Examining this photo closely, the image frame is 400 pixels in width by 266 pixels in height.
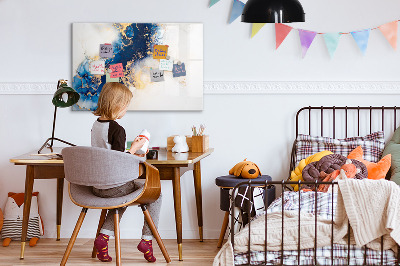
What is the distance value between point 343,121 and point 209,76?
1.01 metres

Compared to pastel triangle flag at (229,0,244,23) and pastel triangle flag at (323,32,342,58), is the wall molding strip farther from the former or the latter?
pastel triangle flag at (229,0,244,23)

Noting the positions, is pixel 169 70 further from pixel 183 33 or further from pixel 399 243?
pixel 399 243

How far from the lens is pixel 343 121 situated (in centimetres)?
433

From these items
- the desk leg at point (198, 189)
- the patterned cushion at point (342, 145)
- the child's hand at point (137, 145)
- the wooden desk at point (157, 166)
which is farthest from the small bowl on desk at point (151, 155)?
the patterned cushion at point (342, 145)

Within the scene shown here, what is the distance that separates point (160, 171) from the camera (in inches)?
145

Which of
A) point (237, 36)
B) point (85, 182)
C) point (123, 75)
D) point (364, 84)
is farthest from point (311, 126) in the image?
point (85, 182)

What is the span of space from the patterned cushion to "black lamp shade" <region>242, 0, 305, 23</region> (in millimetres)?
1284

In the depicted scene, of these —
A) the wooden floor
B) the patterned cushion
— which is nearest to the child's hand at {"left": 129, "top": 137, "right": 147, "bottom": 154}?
the wooden floor

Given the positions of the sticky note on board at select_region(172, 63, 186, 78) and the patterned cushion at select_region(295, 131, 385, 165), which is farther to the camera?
the sticky note on board at select_region(172, 63, 186, 78)

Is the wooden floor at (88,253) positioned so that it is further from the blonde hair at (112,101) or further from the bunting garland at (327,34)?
the bunting garland at (327,34)

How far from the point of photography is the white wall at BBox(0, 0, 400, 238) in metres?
4.30

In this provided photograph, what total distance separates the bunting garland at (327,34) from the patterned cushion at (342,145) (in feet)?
1.97

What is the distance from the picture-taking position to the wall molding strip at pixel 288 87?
4.29m

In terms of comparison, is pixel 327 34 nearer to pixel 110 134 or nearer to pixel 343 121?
pixel 343 121
